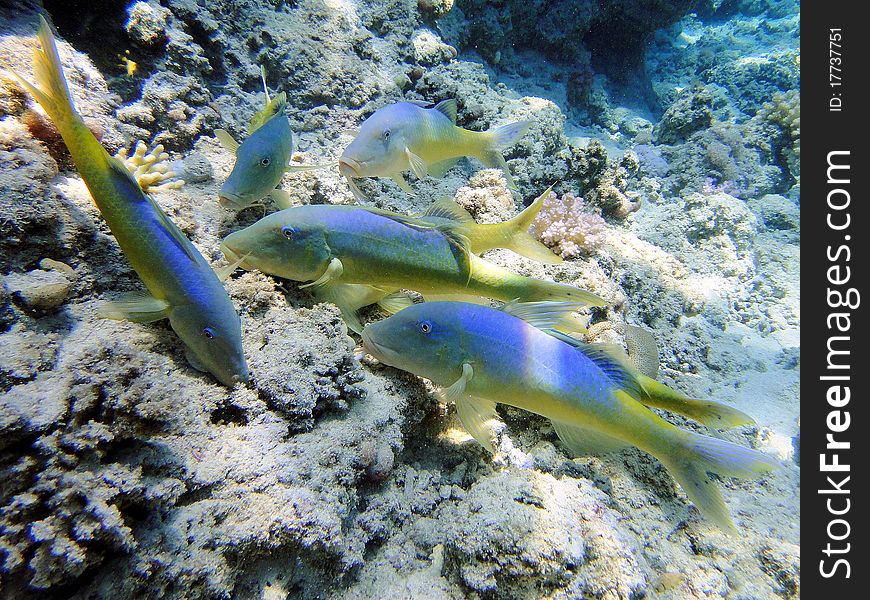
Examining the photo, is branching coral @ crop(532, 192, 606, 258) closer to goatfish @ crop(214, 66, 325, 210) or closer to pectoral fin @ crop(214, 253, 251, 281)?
goatfish @ crop(214, 66, 325, 210)

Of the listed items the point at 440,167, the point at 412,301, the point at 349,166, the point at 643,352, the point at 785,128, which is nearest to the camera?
the point at 412,301

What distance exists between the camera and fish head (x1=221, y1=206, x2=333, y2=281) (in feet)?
8.00

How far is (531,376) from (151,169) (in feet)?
10.1

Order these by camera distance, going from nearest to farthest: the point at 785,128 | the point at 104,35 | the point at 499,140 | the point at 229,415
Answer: the point at 229,415 → the point at 104,35 → the point at 499,140 → the point at 785,128

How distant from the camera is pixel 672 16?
11641 mm

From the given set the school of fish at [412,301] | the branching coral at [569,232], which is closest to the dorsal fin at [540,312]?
the school of fish at [412,301]

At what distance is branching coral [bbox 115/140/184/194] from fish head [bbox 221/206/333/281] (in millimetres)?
842

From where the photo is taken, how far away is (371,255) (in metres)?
2.55

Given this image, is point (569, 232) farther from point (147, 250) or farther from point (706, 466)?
point (147, 250)

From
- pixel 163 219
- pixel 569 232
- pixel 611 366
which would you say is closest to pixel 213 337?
pixel 163 219

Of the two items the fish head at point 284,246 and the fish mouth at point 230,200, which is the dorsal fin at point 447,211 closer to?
the fish head at point 284,246
